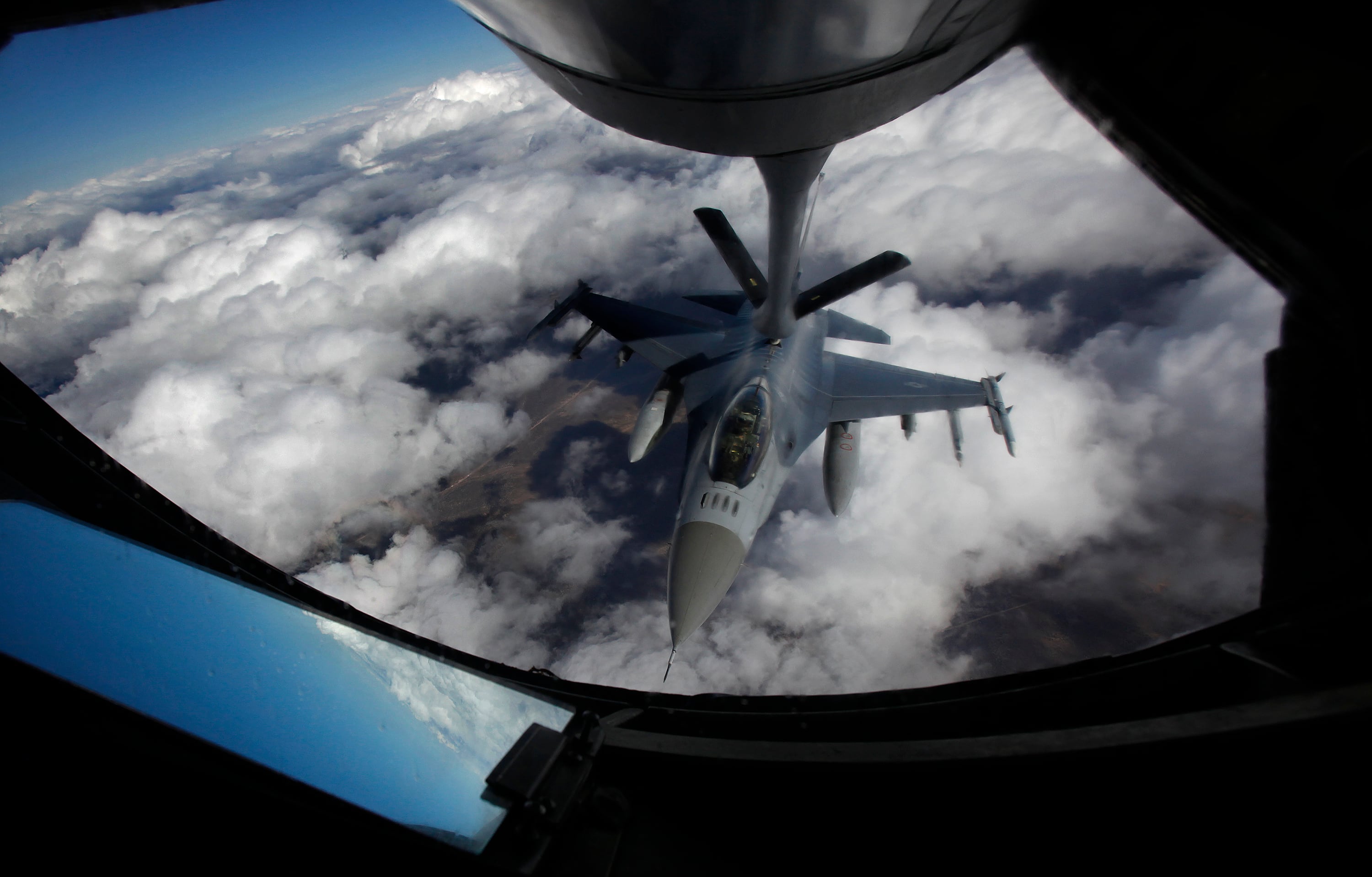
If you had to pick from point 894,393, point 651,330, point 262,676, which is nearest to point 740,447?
point 894,393

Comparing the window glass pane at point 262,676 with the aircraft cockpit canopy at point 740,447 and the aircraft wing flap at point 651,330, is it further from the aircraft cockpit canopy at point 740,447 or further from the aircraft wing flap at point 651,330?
the aircraft wing flap at point 651,330

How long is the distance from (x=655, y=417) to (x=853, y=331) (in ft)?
22.7

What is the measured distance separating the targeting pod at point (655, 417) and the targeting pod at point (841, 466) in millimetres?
3575

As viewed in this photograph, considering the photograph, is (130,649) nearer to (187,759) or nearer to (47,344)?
→ (187,759)

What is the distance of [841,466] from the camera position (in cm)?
1008

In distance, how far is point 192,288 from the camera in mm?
60125

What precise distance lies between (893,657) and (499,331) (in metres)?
55.8

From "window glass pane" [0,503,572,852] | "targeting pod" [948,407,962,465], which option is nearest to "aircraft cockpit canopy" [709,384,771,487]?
"targeting pod" [948,407,962,465]

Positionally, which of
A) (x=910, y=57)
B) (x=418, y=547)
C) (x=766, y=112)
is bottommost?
(x=766, y=112)

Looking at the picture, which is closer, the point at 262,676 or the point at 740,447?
the point at 262,676

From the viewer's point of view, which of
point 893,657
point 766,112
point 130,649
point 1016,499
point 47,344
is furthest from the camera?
point 47,344

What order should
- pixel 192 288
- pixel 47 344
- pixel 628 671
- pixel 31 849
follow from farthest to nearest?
pixel 192 288 → pixel 47 344 → pixel 628 671 → pixel 31 849

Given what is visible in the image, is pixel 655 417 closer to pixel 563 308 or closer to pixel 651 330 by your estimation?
pixel 651 330

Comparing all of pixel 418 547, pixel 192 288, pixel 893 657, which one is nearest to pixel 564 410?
pixel 418 547
